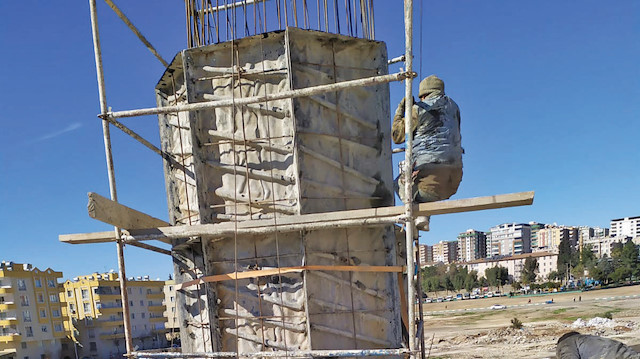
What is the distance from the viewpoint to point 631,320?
30.0 meters

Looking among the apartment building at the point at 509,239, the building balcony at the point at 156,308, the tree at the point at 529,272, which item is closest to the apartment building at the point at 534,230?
the apartment building at the point at 509,239

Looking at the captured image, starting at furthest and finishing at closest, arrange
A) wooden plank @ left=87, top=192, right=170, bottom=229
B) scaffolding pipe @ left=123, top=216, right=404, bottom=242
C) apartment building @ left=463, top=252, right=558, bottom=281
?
apartment building @ left=463, top=252, right=558, bottom=281
scaffolding pipe @ left=123, top=216, right=404, bottom=242
wooden plank @ left=87, top=192, right=170, bottom=229

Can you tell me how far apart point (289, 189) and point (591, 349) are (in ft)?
32.7

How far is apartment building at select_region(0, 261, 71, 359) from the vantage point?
38625 millimetres

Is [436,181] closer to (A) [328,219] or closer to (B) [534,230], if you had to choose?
(A) [328,219]

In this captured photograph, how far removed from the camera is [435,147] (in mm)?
4320

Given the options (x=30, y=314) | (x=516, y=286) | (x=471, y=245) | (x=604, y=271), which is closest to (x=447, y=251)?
(x=471, y=245)

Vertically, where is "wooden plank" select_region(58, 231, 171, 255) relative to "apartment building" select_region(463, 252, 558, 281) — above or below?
above

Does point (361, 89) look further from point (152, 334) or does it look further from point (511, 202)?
point (152, 334)

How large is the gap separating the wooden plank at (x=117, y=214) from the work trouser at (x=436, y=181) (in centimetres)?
271

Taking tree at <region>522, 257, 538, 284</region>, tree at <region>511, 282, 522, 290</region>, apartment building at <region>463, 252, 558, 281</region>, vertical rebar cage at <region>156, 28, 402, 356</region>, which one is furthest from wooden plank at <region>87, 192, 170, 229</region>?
apartment building at <region>463, 252, 558, 281</region>

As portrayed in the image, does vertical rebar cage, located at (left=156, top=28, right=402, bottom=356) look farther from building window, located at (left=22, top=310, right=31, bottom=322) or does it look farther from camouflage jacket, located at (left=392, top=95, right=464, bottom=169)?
building window, located at (left=22, top=310, right=31, bottom=322)

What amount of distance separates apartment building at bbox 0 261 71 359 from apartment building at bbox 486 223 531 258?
119784mm

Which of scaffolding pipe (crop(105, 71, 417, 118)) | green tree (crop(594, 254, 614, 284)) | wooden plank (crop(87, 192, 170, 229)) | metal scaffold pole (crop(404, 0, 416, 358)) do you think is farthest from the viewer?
green tree (crop(594, 254, 614, 284))
